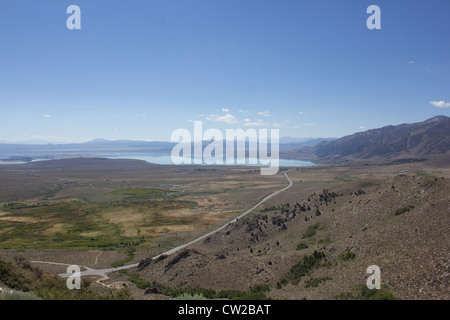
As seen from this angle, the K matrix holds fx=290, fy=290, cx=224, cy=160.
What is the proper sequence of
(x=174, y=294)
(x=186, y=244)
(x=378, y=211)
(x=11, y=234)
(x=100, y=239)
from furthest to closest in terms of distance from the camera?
(x=11, y=234), (x=100, y=239), (x=186, y=244), (x=378, y=211), (x=174, y=294)

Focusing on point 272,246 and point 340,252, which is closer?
point 340,252

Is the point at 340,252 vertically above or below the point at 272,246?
above

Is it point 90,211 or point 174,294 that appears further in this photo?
point 90,211

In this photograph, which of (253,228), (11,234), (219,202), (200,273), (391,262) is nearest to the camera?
(391,262)

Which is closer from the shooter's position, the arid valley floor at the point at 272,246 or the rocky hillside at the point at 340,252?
the rocky hillside at the point at 340,252

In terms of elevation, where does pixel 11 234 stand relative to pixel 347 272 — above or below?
below

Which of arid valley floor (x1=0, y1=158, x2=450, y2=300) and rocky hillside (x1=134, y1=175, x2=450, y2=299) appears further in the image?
arid valley floor (x1=0, y1=158, x2=450, y2=300)

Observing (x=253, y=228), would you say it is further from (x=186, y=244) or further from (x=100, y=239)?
(x=100, y=239)

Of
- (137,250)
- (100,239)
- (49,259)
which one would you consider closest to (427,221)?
(137,250)
